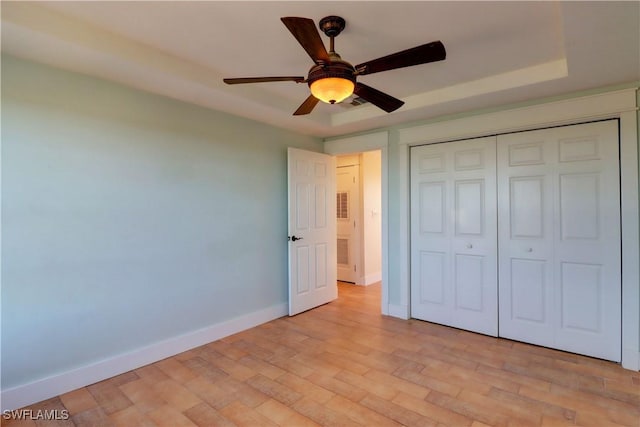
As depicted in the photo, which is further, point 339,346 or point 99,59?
point 339,346

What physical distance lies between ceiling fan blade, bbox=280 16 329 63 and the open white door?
7.04ft

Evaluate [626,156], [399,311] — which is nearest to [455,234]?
[399,311]

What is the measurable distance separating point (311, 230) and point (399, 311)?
1419 millimetres

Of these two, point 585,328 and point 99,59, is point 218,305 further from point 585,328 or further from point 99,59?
point 585,328

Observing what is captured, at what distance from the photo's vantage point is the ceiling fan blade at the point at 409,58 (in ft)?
5.26

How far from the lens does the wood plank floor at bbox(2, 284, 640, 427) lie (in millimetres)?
2012

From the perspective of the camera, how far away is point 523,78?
104 inches

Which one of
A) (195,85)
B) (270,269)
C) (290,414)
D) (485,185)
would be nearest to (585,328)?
(485,185)

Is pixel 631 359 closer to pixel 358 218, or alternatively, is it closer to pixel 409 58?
pixel 409 58

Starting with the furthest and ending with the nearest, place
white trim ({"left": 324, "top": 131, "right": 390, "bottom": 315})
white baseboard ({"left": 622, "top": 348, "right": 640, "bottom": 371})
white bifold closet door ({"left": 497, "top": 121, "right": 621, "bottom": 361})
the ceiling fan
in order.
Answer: white trim ({"left": 324, "top": 131, "right": 390, "bottom": 315})
white bifold closet door ({"left": 497, "top": 121, "right": 621, "bottom": 361})
white baseboard ({"left": 622, "top": 348, "right": 640, "bottom": 371})
the ceiling fan

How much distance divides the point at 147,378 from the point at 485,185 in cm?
344

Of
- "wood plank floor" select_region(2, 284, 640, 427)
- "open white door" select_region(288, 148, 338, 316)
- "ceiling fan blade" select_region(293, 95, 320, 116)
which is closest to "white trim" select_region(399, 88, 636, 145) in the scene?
"open white door" select_region(288, 148, 338, 316)

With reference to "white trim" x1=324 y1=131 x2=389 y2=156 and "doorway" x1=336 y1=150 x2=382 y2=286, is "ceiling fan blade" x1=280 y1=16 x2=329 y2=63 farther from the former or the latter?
"doorway" x1=336 y1=150 x2=382 y2=286

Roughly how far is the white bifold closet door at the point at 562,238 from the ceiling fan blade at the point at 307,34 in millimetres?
2321
